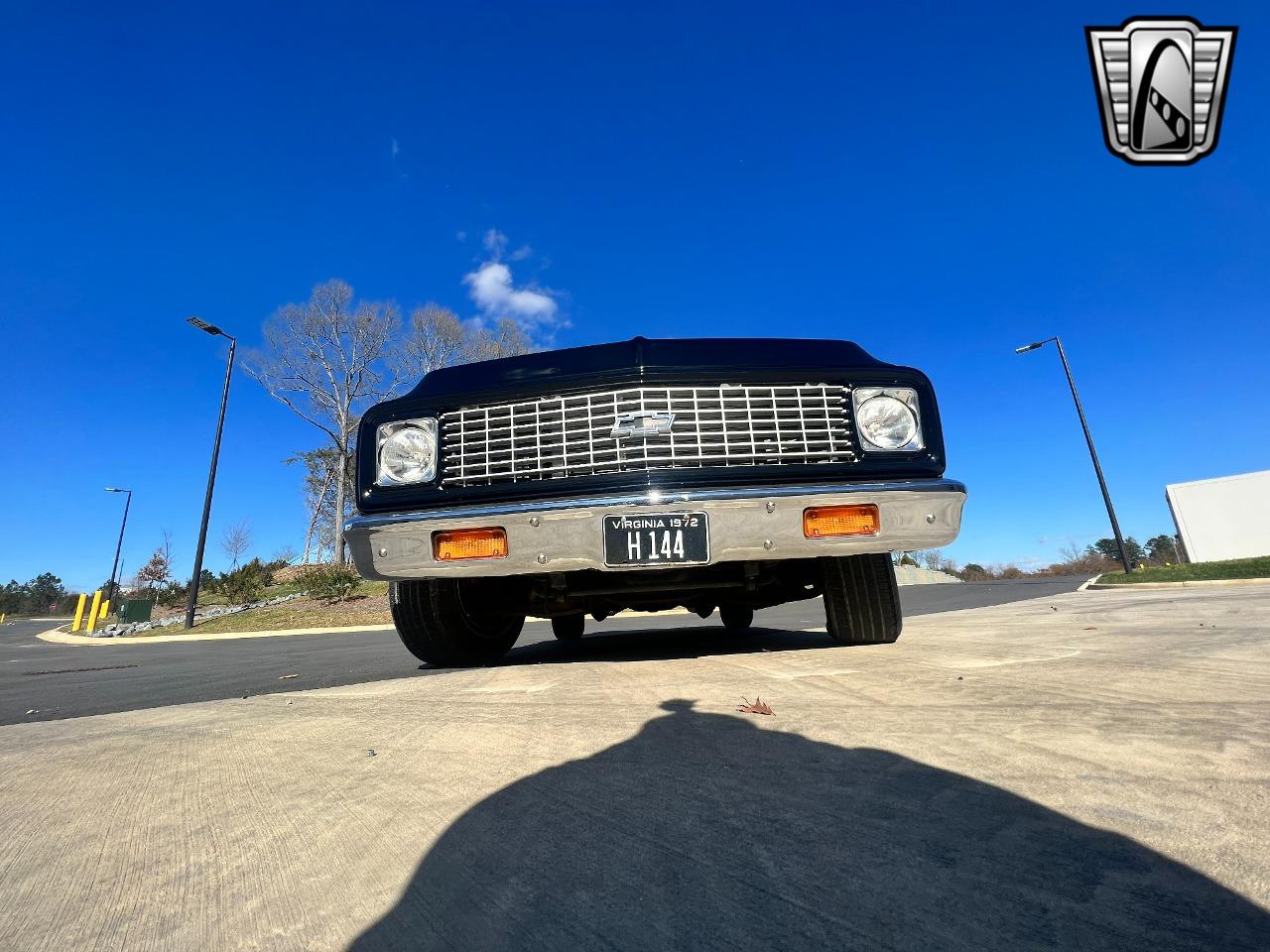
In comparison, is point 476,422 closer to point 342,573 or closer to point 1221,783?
point 1221,783

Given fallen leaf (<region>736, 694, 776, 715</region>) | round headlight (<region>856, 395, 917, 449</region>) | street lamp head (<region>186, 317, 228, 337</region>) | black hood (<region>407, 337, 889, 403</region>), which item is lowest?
fallen leaf (<region>736, 694, 776, 715</region>)

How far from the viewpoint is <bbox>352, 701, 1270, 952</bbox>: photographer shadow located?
577mm

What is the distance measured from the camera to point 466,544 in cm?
237

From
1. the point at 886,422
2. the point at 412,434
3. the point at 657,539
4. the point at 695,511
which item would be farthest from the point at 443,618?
the point at 886,422

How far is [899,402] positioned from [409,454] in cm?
211

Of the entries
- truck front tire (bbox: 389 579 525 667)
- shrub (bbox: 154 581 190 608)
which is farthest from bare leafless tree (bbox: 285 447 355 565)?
truck front tire (bbox: 389 579 525 667)

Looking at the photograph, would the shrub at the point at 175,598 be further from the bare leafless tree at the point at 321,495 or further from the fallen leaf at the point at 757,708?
the fallen leaf at the point at 757,708

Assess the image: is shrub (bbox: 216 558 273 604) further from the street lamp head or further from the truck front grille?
→ the truck front grille

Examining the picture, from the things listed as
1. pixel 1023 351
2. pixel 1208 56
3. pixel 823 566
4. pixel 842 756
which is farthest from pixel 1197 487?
pixel 842 756

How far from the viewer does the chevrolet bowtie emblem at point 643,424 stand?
95.3 inches

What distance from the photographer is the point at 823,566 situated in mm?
2961

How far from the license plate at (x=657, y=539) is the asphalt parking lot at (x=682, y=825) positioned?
2.15 feet

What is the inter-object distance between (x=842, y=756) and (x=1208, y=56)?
6870 millimetres

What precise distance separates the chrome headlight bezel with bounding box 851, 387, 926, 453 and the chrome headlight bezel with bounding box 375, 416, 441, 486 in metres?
1.78
